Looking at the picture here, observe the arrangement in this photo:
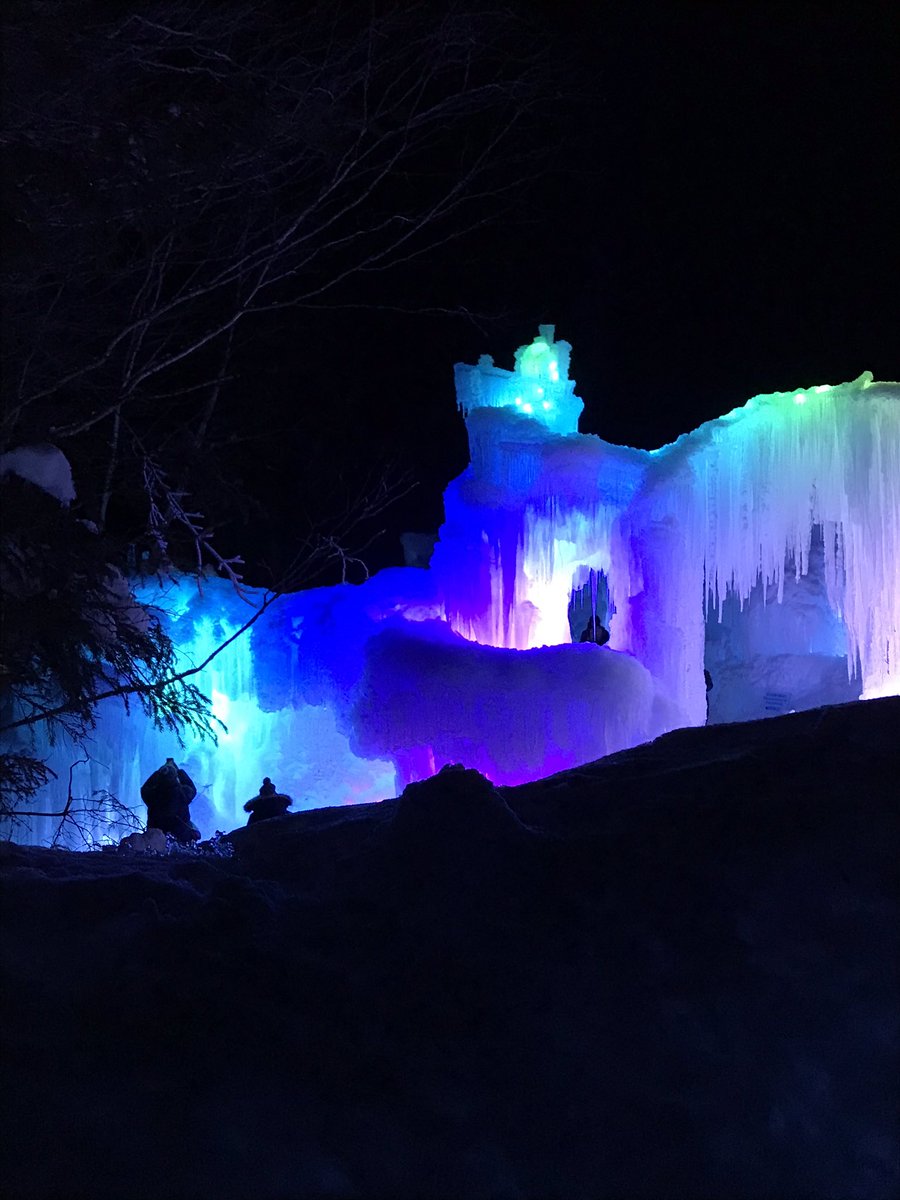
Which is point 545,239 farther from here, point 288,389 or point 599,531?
point 599,531

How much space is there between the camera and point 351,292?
21.6 meters

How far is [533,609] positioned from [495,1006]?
14.2 metres

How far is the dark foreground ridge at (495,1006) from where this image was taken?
2088mm

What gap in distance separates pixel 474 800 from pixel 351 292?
792 inches

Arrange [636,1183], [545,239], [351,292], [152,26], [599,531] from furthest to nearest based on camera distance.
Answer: [545,239]
[351,292]
[599,531]
[152,26]
[636,1183]

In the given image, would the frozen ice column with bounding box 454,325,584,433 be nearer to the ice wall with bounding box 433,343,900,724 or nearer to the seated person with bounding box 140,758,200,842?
the ice wall with bounding box 433,343,900,724

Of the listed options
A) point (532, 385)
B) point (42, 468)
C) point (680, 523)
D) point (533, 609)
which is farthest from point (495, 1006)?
point (532, 385)

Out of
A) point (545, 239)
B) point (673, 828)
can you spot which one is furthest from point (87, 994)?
point (545, 239)

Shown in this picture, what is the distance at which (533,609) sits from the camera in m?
16.6

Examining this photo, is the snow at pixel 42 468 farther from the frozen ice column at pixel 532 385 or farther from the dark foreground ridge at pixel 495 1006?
the frozen ice column at pixel 532 385

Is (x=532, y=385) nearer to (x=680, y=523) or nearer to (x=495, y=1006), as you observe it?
(x=680, y=523)

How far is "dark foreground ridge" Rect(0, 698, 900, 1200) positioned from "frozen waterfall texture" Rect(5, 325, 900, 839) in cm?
939

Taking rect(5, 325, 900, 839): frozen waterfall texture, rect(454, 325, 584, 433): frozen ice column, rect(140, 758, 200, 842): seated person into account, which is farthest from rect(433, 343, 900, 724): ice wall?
rect(140, 758, 200, 842): seated person

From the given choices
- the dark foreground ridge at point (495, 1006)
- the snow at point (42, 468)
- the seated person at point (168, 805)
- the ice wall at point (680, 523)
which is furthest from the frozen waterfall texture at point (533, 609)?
the dark foreground ridge at point (495, 1006)
